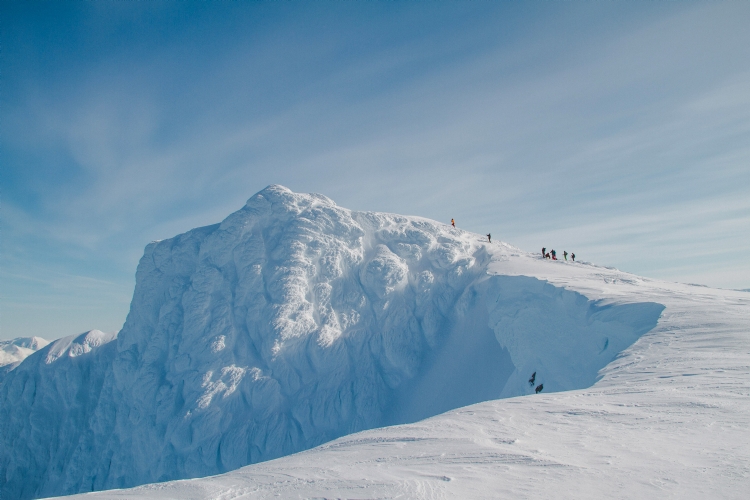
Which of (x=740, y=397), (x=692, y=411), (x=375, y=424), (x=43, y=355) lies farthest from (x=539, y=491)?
(x=43, y=355)

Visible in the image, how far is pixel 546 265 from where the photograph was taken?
32.4 m

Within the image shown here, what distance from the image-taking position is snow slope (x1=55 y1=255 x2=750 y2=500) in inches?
240

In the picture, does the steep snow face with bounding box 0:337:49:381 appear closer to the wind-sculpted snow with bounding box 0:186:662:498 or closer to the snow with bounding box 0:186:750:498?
the wind-sculpted snow with bounding box 0:186:662:498

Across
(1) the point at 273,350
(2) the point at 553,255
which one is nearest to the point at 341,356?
(1) the point at 273,350

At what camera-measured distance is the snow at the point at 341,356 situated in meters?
10.1

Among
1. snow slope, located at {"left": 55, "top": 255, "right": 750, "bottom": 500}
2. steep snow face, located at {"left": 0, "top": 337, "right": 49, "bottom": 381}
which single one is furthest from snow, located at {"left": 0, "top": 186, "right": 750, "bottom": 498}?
steep snow face, located at {"left": 0, "top": 337, "right": 49, "bottom": 381}

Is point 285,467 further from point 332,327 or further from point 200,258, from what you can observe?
point 200,258

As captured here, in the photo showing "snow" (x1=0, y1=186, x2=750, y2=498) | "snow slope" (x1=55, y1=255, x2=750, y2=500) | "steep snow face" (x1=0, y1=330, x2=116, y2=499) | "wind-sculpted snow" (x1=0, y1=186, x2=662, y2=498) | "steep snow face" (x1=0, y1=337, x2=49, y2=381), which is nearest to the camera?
"snow slope" (x1=55, y1=255, x2=750, y2=500)

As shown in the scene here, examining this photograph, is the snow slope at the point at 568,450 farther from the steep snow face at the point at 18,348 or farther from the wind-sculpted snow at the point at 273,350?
the steep snow face at the point at 18,348

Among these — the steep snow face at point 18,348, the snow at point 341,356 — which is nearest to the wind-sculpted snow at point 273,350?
the snow at point 341,356

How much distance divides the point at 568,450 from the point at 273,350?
27213 mm

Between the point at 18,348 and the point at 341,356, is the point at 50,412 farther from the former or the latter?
the point at 18,348

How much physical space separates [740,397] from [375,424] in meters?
25.3

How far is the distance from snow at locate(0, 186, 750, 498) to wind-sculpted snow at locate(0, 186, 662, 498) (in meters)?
0.13
